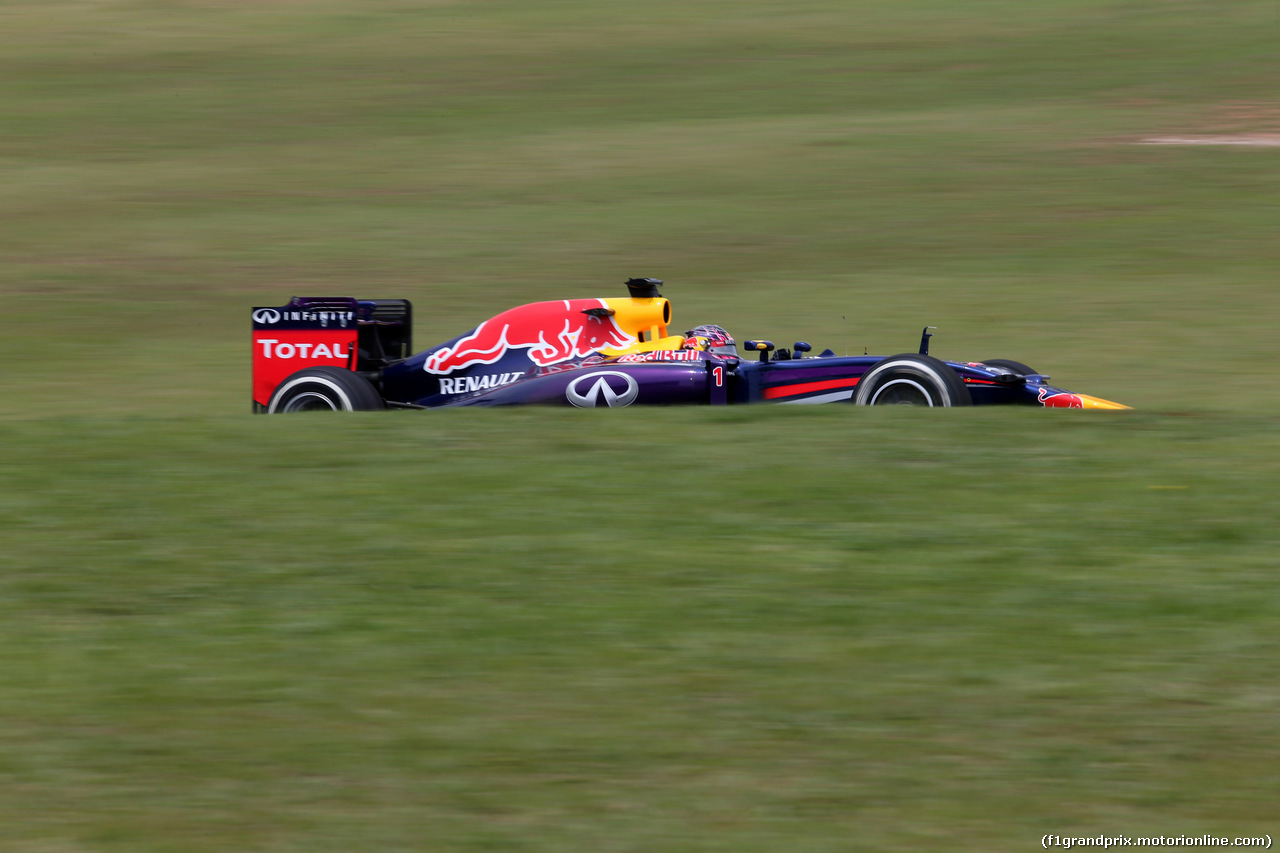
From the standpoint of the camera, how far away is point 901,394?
9.43 metres

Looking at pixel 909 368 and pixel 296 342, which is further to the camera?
pixel 296 342

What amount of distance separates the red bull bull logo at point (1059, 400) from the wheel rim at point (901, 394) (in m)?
0.99

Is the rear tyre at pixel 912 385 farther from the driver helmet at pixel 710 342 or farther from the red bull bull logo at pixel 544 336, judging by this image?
the red bull bull logo at pixel 544 336

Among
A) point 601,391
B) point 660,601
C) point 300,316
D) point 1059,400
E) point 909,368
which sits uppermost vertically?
point 300,316

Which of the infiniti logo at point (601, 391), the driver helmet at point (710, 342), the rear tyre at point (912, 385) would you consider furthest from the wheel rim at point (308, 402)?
the rear tyre at point (912, 385)

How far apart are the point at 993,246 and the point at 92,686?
16.7m

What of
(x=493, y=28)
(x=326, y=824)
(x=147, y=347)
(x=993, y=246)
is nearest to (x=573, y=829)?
(x=326, y=824)

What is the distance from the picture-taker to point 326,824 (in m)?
4.46

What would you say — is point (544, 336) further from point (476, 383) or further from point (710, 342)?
point (710, 342)

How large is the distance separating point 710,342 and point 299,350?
10.2 feet

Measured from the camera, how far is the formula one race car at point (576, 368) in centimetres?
987

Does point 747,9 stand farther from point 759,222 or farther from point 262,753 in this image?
point 262,753

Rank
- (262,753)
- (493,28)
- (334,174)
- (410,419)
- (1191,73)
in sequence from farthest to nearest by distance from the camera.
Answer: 1. (493,28)
2. (1191,73)
3. (334,174)
4. (410,419)
5. (262,753)

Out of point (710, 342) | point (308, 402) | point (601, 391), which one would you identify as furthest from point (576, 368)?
point (308, 402)
